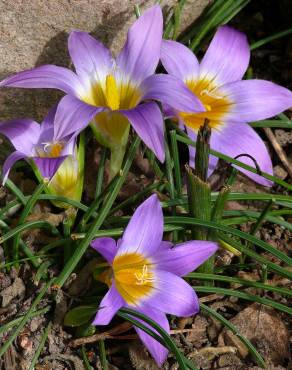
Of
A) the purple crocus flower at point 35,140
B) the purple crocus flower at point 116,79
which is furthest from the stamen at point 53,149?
the purple crocus flower at point 116,79

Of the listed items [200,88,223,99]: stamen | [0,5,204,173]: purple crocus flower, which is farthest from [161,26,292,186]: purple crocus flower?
[0,5,204,173]: purple crocus flower

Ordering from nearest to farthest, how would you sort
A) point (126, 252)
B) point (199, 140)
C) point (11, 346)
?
point (199, 140)
point (126, 252)
point (11, 346)

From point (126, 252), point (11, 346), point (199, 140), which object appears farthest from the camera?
point (11, 346)

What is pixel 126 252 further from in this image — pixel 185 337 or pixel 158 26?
pixel 158 26

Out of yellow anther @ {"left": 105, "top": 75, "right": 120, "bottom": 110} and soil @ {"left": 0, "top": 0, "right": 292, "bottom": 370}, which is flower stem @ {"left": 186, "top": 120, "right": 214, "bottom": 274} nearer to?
soil @ {"left": 0, "top": 0, "right": 292, "bottom": 370}

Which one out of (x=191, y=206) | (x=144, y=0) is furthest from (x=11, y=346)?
(x=144, y=0)

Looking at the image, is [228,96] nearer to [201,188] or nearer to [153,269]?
[201,188]
